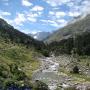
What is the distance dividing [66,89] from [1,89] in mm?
36363

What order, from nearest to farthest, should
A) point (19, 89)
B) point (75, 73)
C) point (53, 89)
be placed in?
point (19, 89)
point (53, 89)
point (75, 73)

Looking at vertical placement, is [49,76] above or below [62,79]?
above

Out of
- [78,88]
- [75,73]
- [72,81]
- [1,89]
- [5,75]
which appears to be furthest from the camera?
[75,73]

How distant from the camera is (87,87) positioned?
7306 cm

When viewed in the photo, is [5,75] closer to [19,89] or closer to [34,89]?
[34,89]

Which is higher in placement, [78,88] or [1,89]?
[1,89]

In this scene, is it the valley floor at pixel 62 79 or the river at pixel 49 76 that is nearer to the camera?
the valley floor at pixel 62 79

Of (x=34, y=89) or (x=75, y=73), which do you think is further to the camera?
(x=75, y=73)

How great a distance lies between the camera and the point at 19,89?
36.1 m

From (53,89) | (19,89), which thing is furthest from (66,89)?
(19,89)

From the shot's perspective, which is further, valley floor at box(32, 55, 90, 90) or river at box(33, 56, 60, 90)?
river at box(33, 56, 60, 90)

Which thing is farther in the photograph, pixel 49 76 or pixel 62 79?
pixel 49 76

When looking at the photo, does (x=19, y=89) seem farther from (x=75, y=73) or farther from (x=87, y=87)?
(x=75, y=73)

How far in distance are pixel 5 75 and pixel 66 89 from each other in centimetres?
1580
